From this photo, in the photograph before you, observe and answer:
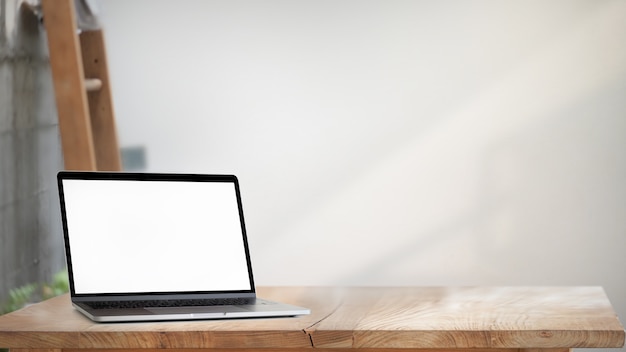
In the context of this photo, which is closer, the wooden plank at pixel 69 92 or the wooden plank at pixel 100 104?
the wooden plank at pixel 69 92

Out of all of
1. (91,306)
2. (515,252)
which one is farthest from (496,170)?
Result: (91,306)

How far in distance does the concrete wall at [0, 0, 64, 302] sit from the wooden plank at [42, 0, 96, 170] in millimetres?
125

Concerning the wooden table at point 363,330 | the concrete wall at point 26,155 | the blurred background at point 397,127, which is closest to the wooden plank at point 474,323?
the wooden table at point 363,330

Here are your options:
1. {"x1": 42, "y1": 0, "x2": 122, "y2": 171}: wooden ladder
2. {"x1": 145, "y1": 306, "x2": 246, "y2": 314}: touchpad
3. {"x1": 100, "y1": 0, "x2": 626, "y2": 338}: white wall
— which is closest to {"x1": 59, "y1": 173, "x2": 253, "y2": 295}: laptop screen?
{"x1": 145, "y1": 306, "x2": 246, "y2": 314}: touchpad

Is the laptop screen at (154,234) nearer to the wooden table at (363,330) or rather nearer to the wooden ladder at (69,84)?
the wooden table at (363,330)

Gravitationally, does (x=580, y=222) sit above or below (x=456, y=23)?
below

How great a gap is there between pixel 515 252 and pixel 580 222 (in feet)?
0.74

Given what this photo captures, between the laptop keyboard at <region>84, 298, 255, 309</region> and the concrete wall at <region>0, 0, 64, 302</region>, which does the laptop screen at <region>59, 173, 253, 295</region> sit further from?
the concrete wall at <region>0, 0, 64, 302</region>

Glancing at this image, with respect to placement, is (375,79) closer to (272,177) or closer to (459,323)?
(272,177)

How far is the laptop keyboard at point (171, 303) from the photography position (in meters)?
1.31

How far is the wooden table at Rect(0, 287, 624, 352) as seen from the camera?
1129 millimetres

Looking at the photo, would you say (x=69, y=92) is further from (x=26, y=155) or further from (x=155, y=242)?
(x=155, y=242)

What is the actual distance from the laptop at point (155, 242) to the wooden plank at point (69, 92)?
1.04m

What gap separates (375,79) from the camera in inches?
107
